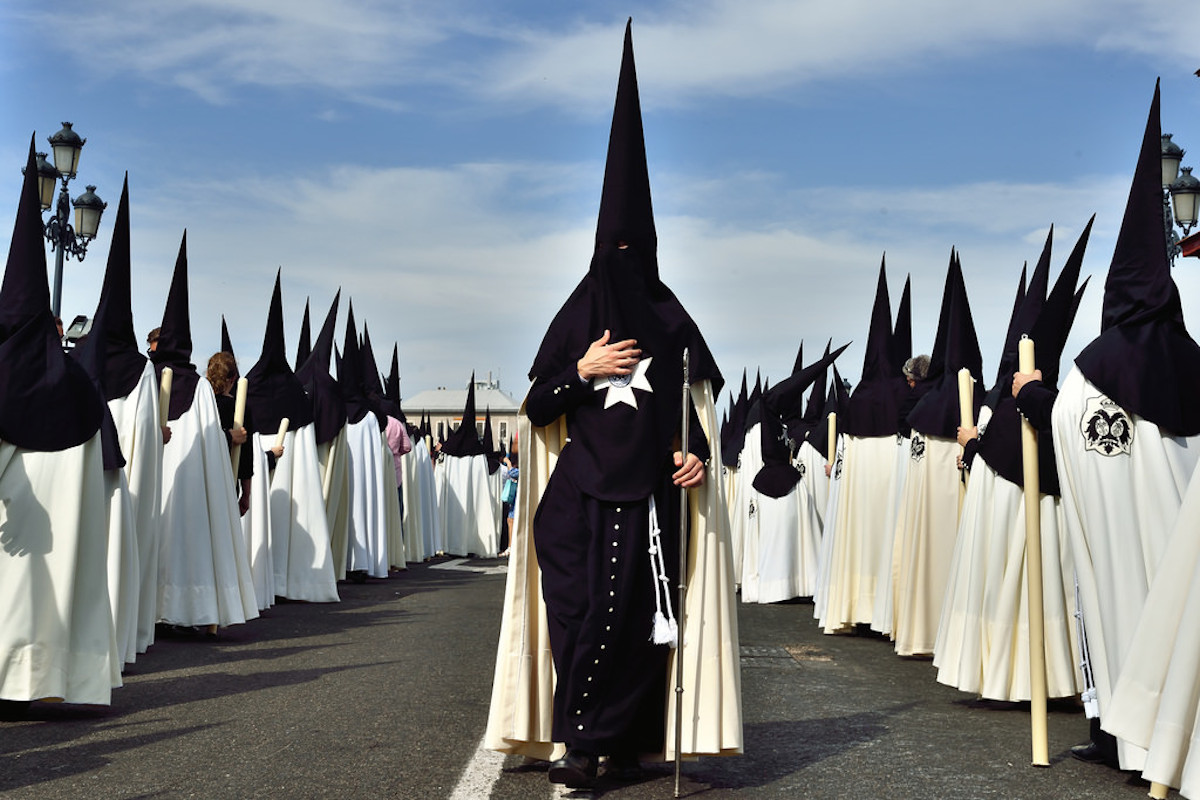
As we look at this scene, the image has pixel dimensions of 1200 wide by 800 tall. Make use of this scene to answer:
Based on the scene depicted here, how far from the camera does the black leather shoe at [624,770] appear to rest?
5805mm

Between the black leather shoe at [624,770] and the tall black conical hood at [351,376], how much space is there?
13225 mm

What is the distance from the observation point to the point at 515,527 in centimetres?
614

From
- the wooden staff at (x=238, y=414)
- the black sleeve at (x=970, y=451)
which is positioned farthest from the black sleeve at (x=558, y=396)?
the wooden staff at (x=238, y=414)

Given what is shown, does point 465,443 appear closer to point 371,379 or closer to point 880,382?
point 371,379

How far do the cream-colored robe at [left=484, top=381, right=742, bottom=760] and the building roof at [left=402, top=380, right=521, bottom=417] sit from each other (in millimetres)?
106660

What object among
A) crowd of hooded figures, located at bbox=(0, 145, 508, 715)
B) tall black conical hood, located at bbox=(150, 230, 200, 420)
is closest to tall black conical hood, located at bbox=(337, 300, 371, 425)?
crowd of hooded figures, located at bbox=(0, 145, 508, 715)

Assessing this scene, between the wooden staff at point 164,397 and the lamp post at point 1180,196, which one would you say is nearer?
the wooden staff at point 164,397

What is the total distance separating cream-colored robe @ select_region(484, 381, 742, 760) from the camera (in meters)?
5.79

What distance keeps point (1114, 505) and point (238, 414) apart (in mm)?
7759

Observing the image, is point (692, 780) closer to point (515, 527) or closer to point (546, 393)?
point (515, 527)

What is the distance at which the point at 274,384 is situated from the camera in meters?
14.8

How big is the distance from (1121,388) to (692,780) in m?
2.52

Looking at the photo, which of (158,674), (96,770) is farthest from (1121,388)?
(158,674)

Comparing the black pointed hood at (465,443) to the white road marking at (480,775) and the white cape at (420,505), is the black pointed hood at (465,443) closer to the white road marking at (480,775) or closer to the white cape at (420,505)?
the white cape at (420,505)
